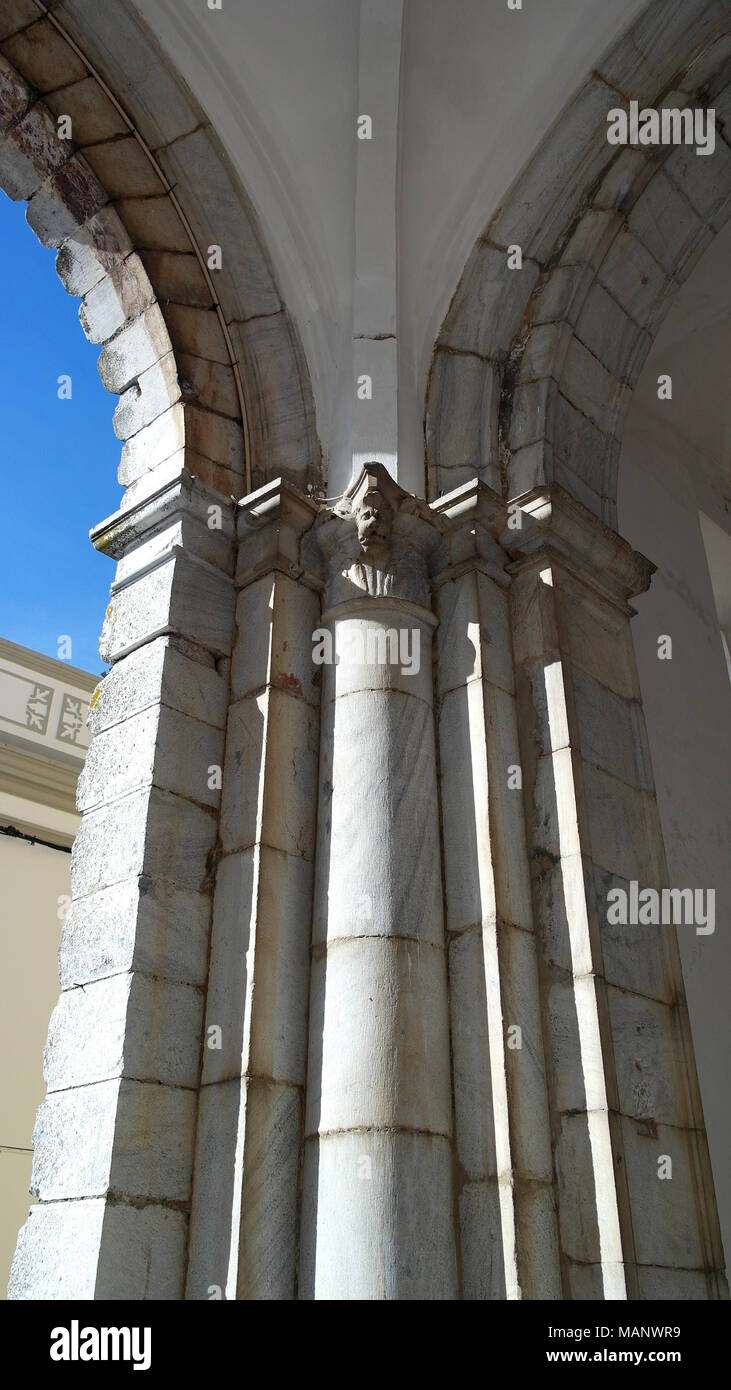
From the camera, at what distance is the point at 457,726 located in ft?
9.00

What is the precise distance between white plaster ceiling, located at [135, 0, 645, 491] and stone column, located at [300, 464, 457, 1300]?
0.73 meters

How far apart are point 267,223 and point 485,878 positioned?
2143mm

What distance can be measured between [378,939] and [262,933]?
9.8 inches

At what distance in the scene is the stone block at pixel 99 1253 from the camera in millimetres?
2018

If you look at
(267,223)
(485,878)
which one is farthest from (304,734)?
(267,223)

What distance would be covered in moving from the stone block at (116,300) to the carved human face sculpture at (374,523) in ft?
3.08

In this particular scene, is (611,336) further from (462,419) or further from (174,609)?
(174,609)

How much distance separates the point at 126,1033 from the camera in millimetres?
2201

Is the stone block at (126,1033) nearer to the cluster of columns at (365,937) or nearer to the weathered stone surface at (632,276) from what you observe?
the cluster of columns at (365,937)

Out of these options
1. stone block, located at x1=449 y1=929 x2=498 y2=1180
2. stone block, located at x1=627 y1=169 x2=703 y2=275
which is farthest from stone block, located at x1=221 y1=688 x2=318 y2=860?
stone block, located at x1=627 y1=169 x2=703 y2=275

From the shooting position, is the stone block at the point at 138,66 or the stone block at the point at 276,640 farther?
the stone block at the point at 138,66

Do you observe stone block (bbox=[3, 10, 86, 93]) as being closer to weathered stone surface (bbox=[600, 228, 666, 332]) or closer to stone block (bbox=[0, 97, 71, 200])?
stone block (bbox=[0, 97, 71, 200])

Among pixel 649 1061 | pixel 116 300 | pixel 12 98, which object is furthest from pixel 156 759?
pixel 12 98

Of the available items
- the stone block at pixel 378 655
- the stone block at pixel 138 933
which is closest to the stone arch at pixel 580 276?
the stone block at pixel 378 655
